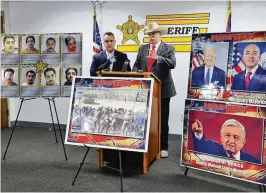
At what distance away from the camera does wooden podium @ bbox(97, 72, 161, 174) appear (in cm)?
303

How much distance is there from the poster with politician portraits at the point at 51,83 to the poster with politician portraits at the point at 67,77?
63 millimetres

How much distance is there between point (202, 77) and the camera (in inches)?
114

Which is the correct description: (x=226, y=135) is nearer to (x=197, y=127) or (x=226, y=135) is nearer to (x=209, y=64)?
(x=197, y=127)

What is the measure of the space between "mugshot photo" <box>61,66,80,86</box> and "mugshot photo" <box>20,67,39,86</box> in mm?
332

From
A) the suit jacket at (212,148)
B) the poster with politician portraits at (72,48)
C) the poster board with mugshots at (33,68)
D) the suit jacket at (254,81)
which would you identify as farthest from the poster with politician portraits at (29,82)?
the suit jacket at (254,81)

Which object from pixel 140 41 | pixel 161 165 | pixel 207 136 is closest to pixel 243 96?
pixel 207 136

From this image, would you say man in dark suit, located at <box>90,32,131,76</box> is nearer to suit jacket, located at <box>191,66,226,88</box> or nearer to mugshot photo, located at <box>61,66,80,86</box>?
mugshot photo, located at <box>61,66,80,86</box>

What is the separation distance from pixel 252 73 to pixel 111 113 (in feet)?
4.36

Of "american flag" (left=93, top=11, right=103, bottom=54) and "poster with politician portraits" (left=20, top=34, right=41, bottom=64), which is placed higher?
"american flag" (left=93, top=11, right=103, bottom=54)

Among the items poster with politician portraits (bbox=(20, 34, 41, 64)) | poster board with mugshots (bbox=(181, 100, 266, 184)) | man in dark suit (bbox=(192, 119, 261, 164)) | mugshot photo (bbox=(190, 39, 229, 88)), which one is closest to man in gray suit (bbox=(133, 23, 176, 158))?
mugshot photo (bbox=(190, 39, 229, 88))

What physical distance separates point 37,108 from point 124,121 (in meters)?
3.20

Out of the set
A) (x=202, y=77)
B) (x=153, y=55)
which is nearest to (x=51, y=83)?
(x=153, y=55)

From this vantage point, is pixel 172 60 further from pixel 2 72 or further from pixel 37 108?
pixel 37 108

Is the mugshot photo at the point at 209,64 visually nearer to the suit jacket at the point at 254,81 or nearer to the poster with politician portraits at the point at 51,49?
the suit jacket at the point at 254,81
